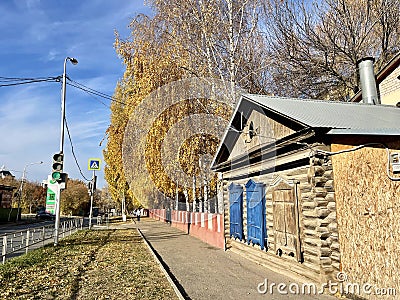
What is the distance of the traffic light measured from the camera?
1488 centimetres

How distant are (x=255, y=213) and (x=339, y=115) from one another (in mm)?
4062

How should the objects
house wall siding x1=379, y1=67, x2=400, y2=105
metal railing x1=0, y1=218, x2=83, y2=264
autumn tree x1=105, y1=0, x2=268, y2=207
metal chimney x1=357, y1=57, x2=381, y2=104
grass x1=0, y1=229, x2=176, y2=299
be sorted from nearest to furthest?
grass x1=0, y1=229, x2=176, y2=299 → metal railing x1=0, y1=218, x2=83, y2=264 → metal chimney x1=357, y1=57, x2=381, y2=104 → house wall siding x1=379, y1=67, x2=400, y2=105 → autumn tree x1=105, y1=0, x2=268, y2=207

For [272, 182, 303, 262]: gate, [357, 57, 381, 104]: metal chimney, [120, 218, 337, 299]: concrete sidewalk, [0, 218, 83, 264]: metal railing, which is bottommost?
[120, 218, 337, 299]: concrete sidewalk

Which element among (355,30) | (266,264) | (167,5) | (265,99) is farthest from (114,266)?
(355,30)

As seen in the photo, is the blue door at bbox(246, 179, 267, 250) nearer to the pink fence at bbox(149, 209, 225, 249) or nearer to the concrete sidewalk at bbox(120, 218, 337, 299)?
the concrete sidewalk at bbox(120, 218, 337, 299)

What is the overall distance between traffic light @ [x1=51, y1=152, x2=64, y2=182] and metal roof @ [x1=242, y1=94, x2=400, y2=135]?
892 centimetres

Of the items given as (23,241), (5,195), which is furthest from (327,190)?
(5,195)

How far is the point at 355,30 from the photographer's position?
56.5ft

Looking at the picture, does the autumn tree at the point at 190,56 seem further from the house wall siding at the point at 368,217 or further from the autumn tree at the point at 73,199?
the autumn tree at the point at 73,199

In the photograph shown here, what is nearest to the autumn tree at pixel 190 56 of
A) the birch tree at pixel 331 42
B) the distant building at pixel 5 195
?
the birch tree at pixel 331 42

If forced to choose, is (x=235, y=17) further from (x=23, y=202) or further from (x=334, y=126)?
(x=23, y=202)

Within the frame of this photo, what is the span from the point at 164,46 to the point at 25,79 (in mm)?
6901

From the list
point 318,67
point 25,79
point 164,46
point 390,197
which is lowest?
point 390,197

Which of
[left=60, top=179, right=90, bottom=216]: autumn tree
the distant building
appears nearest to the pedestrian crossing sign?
the distant building
